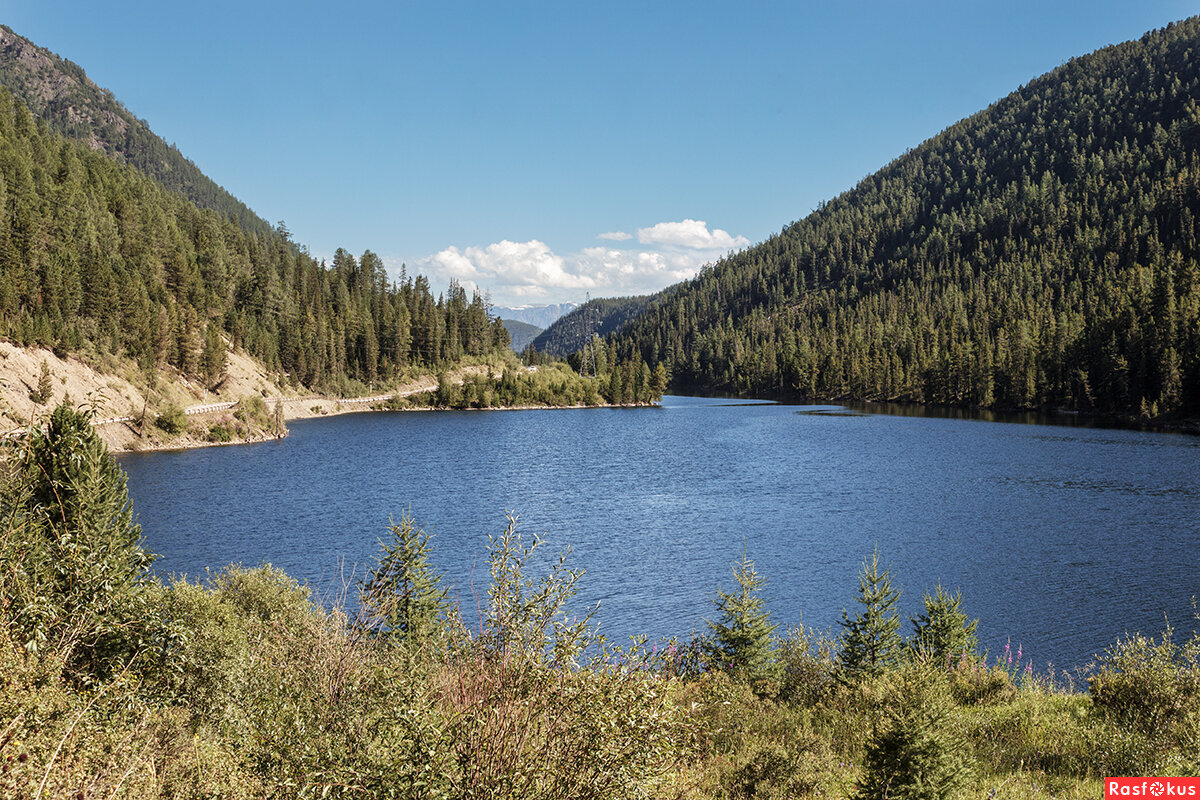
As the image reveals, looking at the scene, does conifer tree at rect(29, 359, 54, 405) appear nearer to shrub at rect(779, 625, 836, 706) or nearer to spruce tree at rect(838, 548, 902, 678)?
shrub at rect(779, 625, 836, 706)

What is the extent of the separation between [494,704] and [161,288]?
436 ft

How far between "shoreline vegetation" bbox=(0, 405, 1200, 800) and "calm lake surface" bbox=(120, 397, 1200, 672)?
5900 mm

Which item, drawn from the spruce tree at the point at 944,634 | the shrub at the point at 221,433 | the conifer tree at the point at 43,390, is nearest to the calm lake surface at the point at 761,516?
the shrub at the point at 221,433

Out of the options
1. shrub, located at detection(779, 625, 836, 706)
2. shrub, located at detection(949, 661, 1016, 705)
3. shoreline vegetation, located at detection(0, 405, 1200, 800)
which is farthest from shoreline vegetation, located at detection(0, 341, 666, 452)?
shrub, located at detection(949, 661, 1016, 705)

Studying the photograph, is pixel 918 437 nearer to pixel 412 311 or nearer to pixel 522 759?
pixel 522 759

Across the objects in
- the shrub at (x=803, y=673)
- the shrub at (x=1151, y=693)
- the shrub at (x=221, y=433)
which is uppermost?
the shrub at (x=221, y=433)

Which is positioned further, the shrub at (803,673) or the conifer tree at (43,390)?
the conifer tree at (43,390)

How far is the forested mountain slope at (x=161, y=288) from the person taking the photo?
9544 cm

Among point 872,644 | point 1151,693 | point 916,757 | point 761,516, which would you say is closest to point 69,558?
point 916,757

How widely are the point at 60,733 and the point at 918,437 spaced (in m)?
107

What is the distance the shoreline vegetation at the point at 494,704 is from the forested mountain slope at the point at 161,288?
87120 millimetres

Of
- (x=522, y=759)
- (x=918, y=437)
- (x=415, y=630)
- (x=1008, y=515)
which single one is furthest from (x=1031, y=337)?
(x=522, y=759)

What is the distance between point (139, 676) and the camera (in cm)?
1547

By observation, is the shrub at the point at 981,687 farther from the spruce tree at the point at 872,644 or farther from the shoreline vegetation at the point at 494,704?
the spruce tree at the point at 872,644
